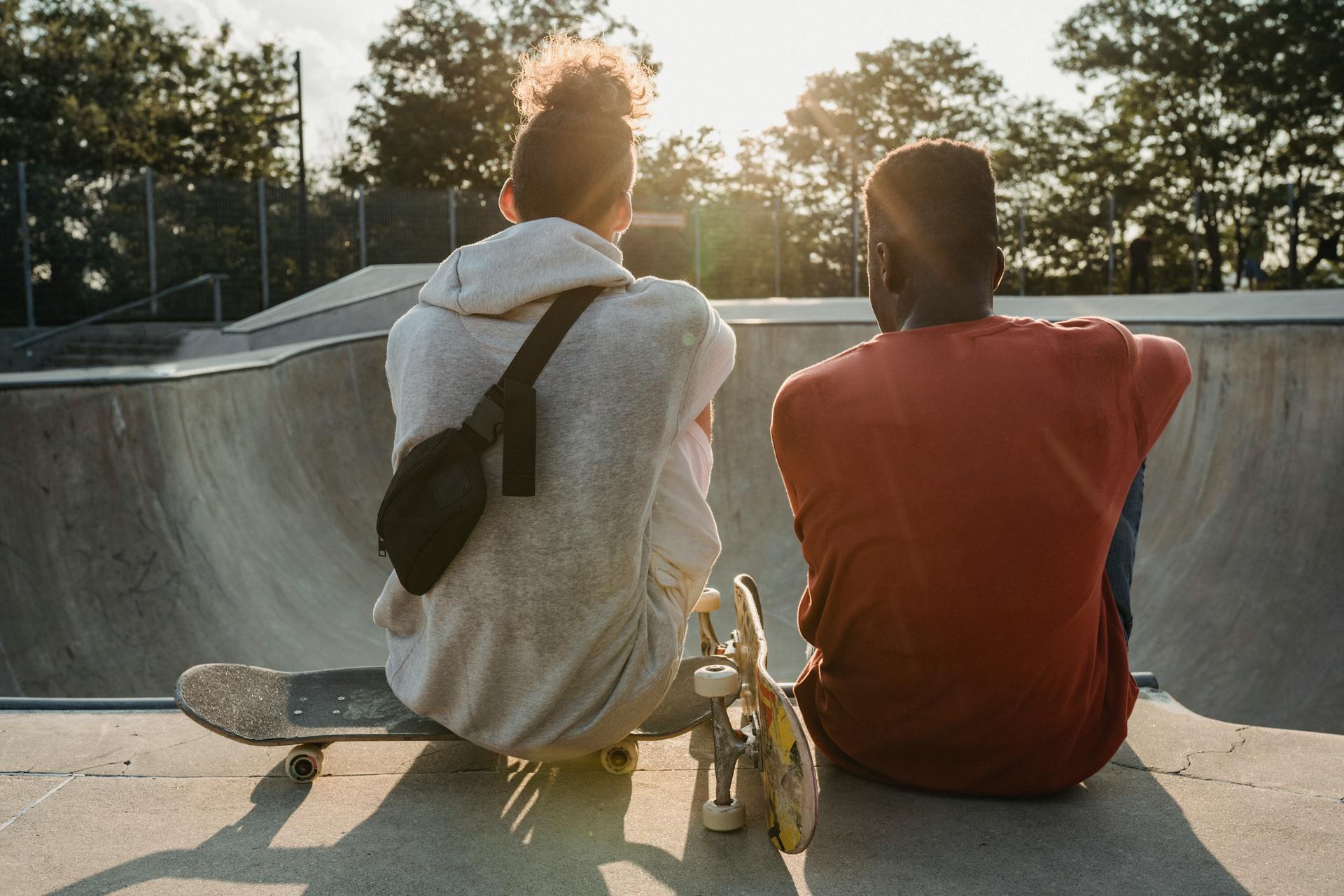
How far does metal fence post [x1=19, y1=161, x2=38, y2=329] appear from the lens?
16.2 meters

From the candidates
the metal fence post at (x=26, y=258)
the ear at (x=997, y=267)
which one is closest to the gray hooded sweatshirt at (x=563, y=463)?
the ear at (x=997, y=267)

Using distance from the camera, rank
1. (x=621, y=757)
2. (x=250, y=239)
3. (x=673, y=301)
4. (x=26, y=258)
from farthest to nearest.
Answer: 1. (x=250, y=239)
2. (x=26, y=258)
3. (x=621, y=757)
4. (x=673, y=301)

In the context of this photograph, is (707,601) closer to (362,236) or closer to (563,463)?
(563,463)

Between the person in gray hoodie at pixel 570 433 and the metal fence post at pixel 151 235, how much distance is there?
17.2 meters

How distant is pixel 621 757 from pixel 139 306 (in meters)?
17.5

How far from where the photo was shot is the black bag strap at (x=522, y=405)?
2117mm

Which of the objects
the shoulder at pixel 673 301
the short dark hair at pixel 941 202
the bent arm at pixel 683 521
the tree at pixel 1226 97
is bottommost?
the bent arm at pixel 683 521

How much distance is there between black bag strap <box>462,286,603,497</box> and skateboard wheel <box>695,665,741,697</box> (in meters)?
0.60

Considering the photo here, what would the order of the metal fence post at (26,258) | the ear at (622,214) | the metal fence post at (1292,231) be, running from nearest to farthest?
the ear at (622,214)
the metal fence post at (26,258)
the metal fence post at (1292,231)

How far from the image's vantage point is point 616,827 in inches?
93.8

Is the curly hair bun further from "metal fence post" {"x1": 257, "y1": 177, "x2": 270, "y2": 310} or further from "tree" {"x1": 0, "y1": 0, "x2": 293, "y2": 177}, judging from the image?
"tree" {"x1": 0, "y1": 0, "x2": 293, "y2": 177}

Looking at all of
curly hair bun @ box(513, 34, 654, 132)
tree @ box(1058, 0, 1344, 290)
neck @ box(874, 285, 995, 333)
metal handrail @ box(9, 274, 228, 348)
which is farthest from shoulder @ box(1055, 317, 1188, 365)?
tree @ box(1058, 0, 1344, 290)

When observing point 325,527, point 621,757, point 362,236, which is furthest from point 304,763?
point 362,236

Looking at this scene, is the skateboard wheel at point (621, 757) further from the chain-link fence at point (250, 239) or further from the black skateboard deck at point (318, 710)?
the chain-link fence at point (250, 239)
